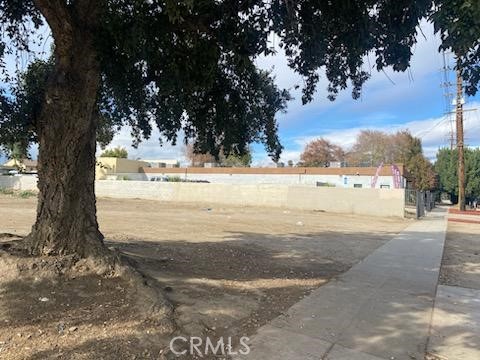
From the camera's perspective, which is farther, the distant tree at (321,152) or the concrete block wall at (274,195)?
the distant tree at (321,152)

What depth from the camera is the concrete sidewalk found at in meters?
4.87

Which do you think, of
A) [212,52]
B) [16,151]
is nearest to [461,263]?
[212,52]

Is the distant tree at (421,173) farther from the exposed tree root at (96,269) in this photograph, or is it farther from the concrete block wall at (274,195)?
the exposed tree root at (96,269)

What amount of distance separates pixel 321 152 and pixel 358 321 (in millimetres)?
82025

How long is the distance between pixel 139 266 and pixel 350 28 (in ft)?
16.7

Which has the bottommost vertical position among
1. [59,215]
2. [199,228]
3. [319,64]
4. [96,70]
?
[199,228]

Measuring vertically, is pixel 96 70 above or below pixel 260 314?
above

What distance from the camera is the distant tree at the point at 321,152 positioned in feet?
283

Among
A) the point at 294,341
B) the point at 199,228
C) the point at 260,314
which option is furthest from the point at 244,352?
the point at 199,228

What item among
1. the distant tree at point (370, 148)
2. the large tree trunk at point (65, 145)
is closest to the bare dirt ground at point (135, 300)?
the large tree trunk at point (65, 145)

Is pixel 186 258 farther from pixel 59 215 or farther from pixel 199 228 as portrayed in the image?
pixel 199 228

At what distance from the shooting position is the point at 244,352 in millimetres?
4641

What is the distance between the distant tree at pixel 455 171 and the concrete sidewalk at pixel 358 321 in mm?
64441

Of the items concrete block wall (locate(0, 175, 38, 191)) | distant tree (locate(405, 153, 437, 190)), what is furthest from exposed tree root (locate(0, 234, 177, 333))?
distant tree (locate(405, 153, 437, 190))
